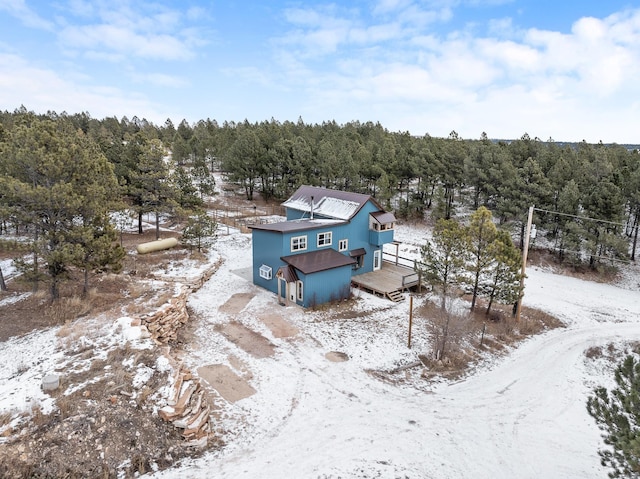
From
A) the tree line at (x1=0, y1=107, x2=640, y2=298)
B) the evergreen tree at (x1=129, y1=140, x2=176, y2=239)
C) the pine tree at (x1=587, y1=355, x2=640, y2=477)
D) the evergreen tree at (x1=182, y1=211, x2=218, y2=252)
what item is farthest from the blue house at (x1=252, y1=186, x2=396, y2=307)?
the pine tree at (x1=587, y1=355, x2=640, y2=477)

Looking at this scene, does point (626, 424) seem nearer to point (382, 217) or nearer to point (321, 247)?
point (321, 247)

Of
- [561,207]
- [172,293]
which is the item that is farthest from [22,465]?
[561,207]

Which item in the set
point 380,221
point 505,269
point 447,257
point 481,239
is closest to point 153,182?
point 380,221

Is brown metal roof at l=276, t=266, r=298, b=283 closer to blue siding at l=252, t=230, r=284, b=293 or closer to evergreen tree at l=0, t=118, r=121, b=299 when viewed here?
blue siding at l=252, t=230, r=284, b=293

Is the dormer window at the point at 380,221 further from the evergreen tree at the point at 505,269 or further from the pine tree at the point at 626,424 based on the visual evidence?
the pine tree at the point at 626,424

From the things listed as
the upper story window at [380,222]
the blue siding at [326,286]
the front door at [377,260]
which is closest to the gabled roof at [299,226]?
A: the upper story window at [380,222]
